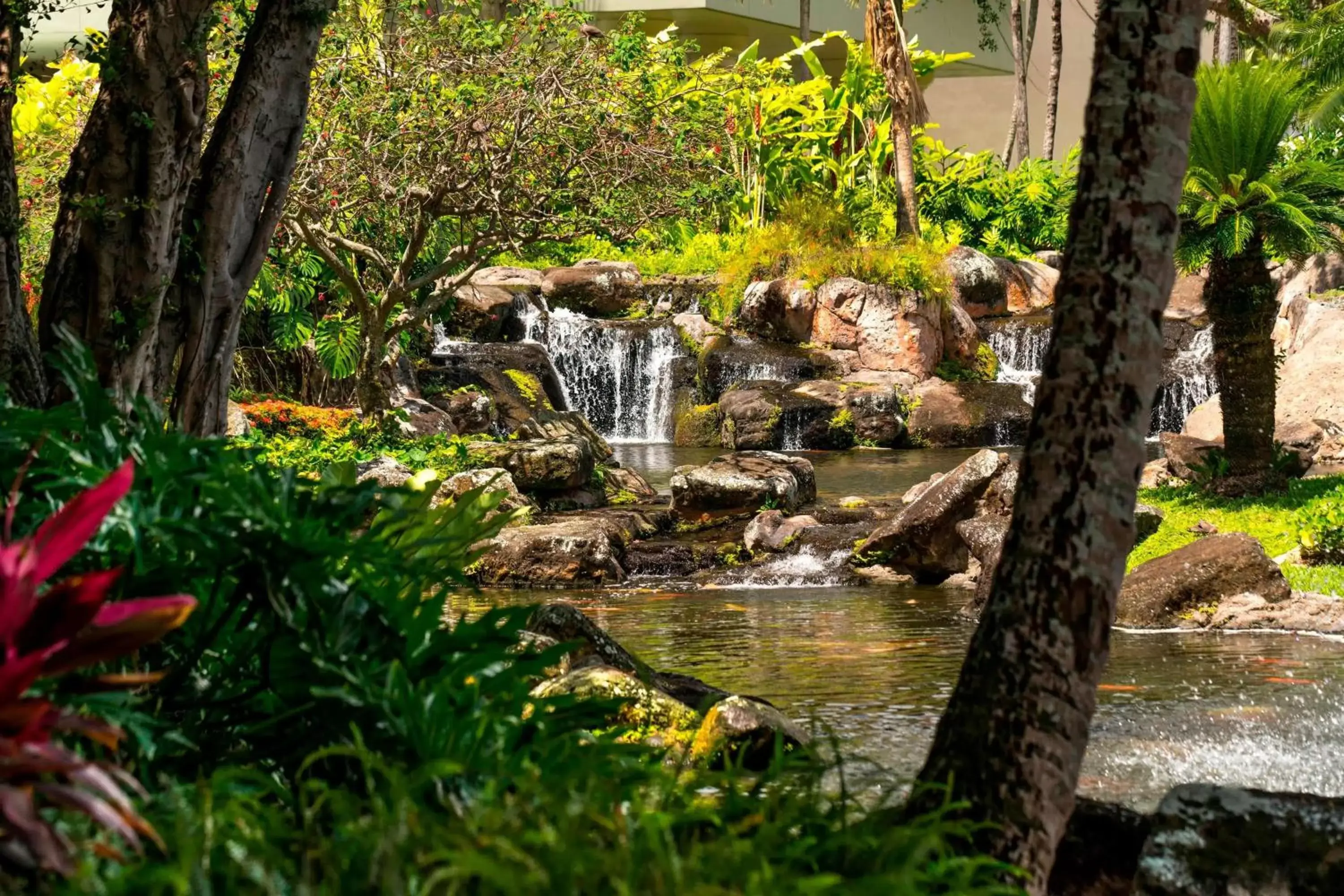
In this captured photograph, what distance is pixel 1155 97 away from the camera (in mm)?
2857

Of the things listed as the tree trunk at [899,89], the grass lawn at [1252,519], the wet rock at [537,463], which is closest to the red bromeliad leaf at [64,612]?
the grass lawn at [1252,519]

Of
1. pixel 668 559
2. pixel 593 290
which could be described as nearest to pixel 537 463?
pixel 668 559

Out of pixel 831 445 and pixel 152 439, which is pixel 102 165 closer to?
pixel 152 439

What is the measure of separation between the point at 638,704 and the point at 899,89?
2138cm

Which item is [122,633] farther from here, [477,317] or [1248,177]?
[477,317]

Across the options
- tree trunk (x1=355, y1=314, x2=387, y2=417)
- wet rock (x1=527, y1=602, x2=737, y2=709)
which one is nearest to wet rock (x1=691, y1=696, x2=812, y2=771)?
wet rock (x1=527, y1=602, x2=737, y2=709)

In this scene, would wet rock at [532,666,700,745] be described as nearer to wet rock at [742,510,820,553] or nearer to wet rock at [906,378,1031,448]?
wet rock at [742,510,820,553]

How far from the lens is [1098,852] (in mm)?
3553

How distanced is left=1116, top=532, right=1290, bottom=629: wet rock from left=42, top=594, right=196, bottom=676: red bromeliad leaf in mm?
8644

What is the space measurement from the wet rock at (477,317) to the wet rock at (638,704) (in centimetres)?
1822

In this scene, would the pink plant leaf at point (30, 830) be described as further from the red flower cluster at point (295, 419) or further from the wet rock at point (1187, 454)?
the red flower cluster at point (295, 419)

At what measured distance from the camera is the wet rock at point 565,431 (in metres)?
16.8

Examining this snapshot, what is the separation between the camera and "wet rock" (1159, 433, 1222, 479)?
13844 mm

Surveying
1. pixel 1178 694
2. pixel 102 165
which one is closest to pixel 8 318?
pixel 102 165
